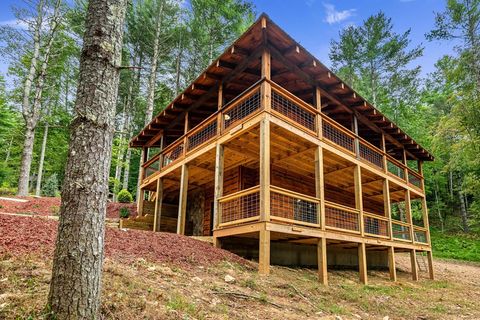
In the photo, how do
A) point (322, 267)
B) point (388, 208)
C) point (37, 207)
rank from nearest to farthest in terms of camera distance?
point (322, 267), point (388, 208), point (37, 207)

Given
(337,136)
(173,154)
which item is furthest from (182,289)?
(173,154)

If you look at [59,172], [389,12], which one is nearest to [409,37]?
[389,12]

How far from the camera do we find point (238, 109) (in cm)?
1035

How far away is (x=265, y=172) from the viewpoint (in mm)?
8227

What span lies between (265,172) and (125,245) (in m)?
3.79

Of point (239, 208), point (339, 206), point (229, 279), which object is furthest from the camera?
point (339, 206)

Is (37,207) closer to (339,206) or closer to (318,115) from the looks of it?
(318,115)

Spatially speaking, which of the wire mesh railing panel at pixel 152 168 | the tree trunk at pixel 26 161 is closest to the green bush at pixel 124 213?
the wire mesh railing panel at pixel 152 168

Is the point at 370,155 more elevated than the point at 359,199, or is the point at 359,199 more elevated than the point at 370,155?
the point at 370,155

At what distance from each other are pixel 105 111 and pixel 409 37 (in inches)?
1115

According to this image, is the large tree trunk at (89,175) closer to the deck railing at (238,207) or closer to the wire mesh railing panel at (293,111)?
the deck railing at (238,207)

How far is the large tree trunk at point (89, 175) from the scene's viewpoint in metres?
2.85

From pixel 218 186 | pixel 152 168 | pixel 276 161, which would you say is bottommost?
pixel 218 186

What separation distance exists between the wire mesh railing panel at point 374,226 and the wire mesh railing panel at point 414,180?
13.9 ft
